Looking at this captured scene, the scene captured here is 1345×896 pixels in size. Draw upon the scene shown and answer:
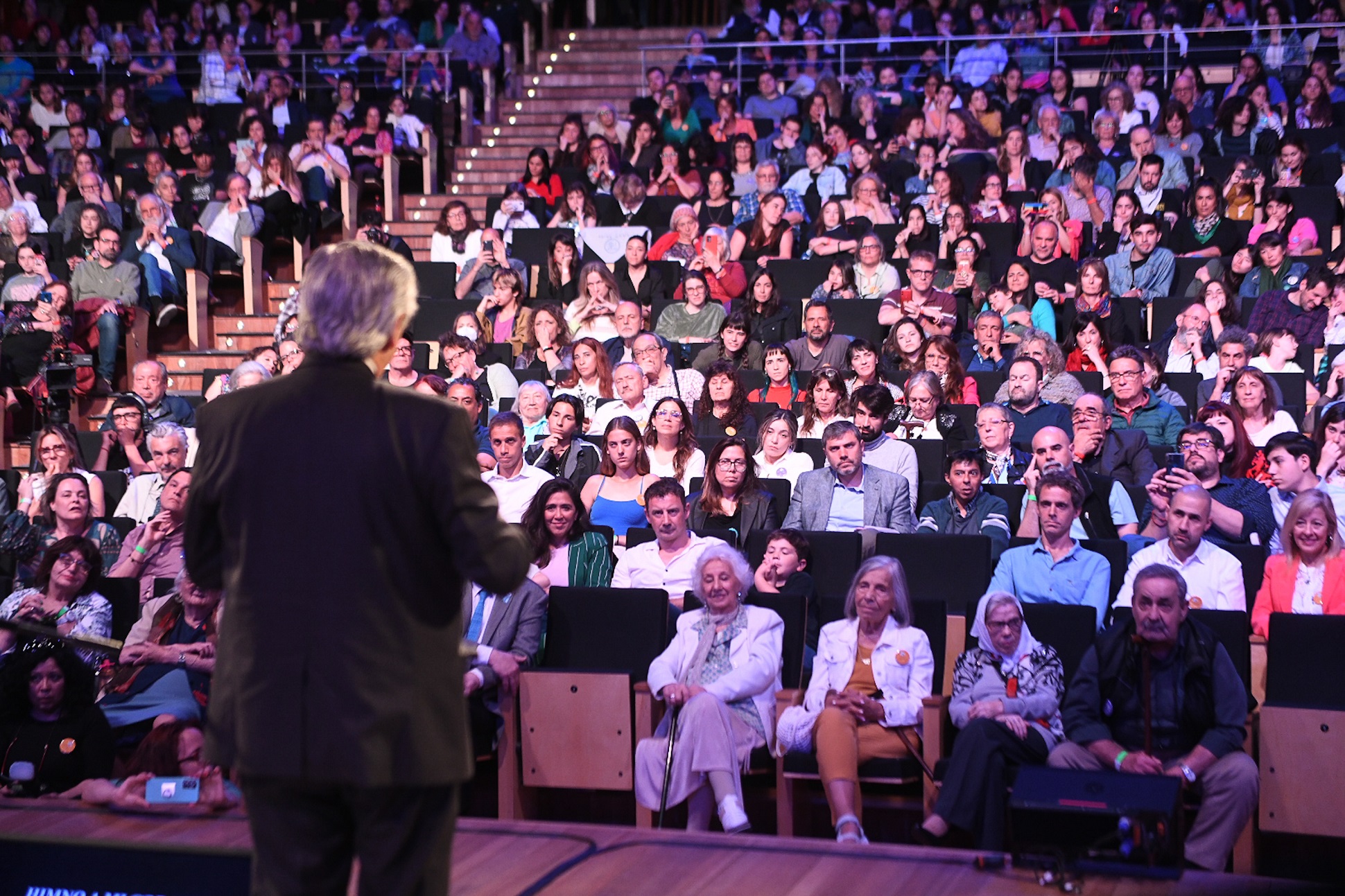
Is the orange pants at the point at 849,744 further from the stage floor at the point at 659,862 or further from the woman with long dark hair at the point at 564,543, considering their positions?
the woman with long dark hair at the point at 564,543

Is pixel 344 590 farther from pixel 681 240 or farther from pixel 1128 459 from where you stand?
pixel 681 240

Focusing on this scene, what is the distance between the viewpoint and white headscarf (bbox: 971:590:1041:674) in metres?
3.42

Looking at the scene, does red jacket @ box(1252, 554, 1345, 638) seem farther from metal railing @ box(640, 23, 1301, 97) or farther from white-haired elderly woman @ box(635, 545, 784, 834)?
metal railing @ box(640, 23, 1301, 97)

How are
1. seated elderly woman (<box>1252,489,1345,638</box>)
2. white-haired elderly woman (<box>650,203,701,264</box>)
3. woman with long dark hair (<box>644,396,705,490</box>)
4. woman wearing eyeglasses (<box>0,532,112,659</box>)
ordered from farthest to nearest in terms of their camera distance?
1. white-haired elderly woman (<box>650,203,701,264</box>)
2. woman with long dark hair (<box>644,396,705,490</box>)
3. woman wearing eyeglasses (<box>0,532,112,659</box>)
4. seated elderly woman (<box>1252,489,1345,638</box>)

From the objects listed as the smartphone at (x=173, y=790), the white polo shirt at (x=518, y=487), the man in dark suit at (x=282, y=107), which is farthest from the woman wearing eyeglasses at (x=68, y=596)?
the man in dark suit at (x=282, y=107)

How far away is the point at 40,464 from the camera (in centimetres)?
518

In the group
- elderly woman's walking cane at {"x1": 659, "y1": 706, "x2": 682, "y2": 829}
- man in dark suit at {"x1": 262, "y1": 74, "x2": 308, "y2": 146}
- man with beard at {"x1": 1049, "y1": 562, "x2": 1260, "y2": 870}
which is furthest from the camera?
man in dark suit at {"x1": 262, "y1": 74, "x2": 308, "y2": 146}

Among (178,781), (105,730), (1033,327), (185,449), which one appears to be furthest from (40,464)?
(1033,327)

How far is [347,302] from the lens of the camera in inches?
57.8

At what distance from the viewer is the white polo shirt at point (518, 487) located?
457cm

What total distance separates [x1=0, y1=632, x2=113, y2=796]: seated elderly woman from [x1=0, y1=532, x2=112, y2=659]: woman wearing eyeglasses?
1.24 ft

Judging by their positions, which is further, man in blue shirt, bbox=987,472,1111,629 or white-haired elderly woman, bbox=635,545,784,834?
man in blue shirt, bbox=987,472,1111,629

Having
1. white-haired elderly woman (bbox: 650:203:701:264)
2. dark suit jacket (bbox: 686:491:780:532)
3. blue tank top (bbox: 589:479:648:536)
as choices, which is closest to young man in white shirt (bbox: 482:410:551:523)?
blue tank top (bbox: 589:479:648:536)

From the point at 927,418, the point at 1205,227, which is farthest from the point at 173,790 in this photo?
the point at 1205,227
